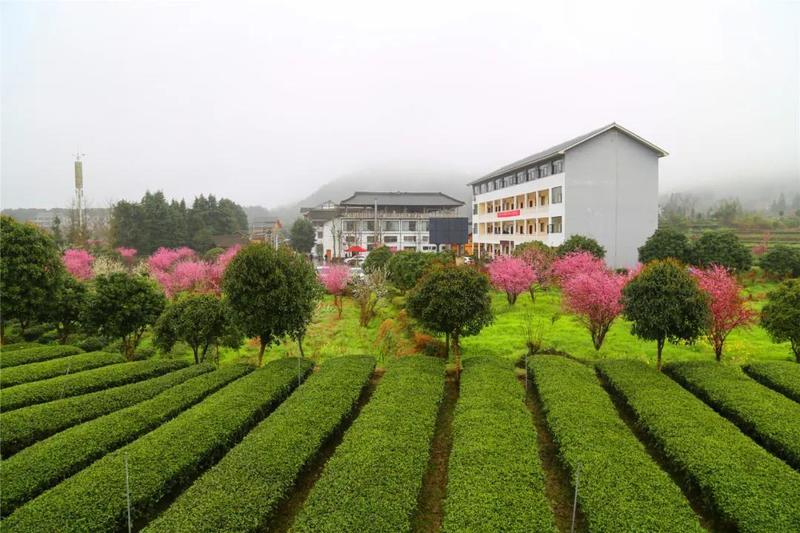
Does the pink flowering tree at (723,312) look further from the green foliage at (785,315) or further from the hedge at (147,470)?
the hedge at (147,470)

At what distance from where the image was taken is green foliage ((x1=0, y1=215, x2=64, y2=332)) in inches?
694

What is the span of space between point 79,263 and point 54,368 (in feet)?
68.5

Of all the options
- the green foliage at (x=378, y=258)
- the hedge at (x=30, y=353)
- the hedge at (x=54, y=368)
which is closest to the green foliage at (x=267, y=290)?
the hedge at (x=54, y=368)

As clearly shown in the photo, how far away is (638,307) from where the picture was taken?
1366 cm

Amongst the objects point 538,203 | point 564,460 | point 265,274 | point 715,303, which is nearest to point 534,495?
point 564,460

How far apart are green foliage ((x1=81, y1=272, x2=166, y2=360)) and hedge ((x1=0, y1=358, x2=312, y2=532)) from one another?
843 centimetres

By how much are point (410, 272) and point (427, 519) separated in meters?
19.8

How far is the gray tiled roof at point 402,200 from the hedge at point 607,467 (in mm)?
53384

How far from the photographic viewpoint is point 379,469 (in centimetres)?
772

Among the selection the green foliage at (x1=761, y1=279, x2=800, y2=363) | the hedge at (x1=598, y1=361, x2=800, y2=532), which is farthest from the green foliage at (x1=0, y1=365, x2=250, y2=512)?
the green foliage at (x1=761, y1=279, x2=800, y2=363)

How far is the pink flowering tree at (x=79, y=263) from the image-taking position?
1208 inches

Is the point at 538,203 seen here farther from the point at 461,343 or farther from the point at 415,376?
the point at 415,376

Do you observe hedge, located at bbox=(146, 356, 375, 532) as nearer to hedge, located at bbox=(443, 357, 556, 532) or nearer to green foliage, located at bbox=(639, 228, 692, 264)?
hedge, located at bbox=(443, 357, 556, 532)

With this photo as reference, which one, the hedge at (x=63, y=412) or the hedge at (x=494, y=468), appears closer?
the hedge at (x=494, y=468)
